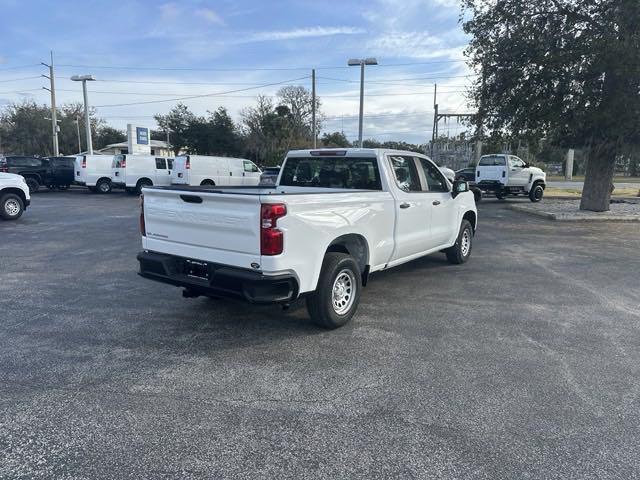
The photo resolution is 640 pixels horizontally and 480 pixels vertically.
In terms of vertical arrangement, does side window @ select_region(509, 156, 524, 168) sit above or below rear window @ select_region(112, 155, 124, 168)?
above

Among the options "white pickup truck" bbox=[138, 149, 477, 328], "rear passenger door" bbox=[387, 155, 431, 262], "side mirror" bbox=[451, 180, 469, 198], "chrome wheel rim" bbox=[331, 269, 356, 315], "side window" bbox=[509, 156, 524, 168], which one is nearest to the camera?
"white pickup truck" bbox=[138, 149, 477, 328]

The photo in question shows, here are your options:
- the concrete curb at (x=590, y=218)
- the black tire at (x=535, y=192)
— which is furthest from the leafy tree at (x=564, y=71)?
the black tire at (x=535, y=192)

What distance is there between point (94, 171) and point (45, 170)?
2821 mm

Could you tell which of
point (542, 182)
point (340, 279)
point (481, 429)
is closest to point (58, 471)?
point (481, 429)

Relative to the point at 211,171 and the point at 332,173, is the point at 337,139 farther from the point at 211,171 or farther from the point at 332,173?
the point at 332,173

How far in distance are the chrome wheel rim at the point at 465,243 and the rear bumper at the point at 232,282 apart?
4.80 m

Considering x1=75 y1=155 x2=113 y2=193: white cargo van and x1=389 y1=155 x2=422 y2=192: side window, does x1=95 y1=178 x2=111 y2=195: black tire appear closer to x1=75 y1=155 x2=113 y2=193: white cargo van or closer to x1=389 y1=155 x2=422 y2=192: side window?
x1=75 y1=155 x2=113 y2=193: white cargo van

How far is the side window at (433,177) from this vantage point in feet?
23.4

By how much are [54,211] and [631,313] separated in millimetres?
16672

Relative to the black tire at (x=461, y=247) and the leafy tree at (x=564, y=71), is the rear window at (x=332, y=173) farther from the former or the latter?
the leafy tree at (x=564, y=71)

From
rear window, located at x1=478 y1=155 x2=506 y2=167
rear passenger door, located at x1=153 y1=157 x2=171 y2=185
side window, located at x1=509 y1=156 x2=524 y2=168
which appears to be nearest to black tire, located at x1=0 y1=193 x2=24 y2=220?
rear passenger door, located at x1=153 y1=157 x2=171 y2=185

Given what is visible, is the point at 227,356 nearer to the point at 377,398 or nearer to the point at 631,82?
the point at 377,398

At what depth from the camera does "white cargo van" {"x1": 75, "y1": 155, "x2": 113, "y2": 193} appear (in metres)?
23.4

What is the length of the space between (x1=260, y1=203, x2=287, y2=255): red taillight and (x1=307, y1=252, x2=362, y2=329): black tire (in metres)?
0.78
